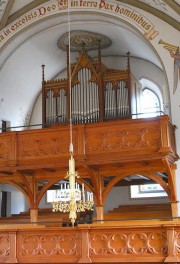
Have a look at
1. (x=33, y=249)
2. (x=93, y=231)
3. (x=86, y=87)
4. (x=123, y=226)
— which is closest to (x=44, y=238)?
(x=33, y=249)

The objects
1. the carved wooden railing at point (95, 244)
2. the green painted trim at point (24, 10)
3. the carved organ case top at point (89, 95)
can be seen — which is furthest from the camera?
the green painted trim at point (24, 10)

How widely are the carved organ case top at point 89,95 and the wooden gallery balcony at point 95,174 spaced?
1474 millimetres

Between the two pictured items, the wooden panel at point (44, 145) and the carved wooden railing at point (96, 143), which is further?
the wooden panel at point (44, 145)

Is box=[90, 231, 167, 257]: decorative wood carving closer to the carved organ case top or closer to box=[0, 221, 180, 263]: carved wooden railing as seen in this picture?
box=[0, 221, 180, 263]: carved wooden railing

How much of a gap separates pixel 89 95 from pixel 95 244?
644 cm

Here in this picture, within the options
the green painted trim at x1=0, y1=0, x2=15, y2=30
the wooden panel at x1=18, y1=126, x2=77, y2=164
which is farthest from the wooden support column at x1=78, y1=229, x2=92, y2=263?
the green painted trim at x1=0, y1=0, x2=15, y2=30

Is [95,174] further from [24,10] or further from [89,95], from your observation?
[24,10]

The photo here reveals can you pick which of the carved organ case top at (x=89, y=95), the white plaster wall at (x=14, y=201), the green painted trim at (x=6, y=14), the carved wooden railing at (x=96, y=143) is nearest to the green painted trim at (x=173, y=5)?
the carved organ case top at (x=89, y=95)

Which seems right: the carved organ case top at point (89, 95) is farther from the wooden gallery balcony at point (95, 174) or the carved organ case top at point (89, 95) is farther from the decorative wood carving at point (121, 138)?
the wooden gallery balcony at point (95, 174)

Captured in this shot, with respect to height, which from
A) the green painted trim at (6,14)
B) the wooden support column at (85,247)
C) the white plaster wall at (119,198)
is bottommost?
the wooden support column at (85,247)

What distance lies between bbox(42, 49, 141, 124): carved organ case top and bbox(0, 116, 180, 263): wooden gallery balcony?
147 centimetres

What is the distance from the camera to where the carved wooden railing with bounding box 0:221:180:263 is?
8.27 metres

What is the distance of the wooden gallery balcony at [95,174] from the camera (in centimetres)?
848

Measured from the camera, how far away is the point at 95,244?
28.5ft
